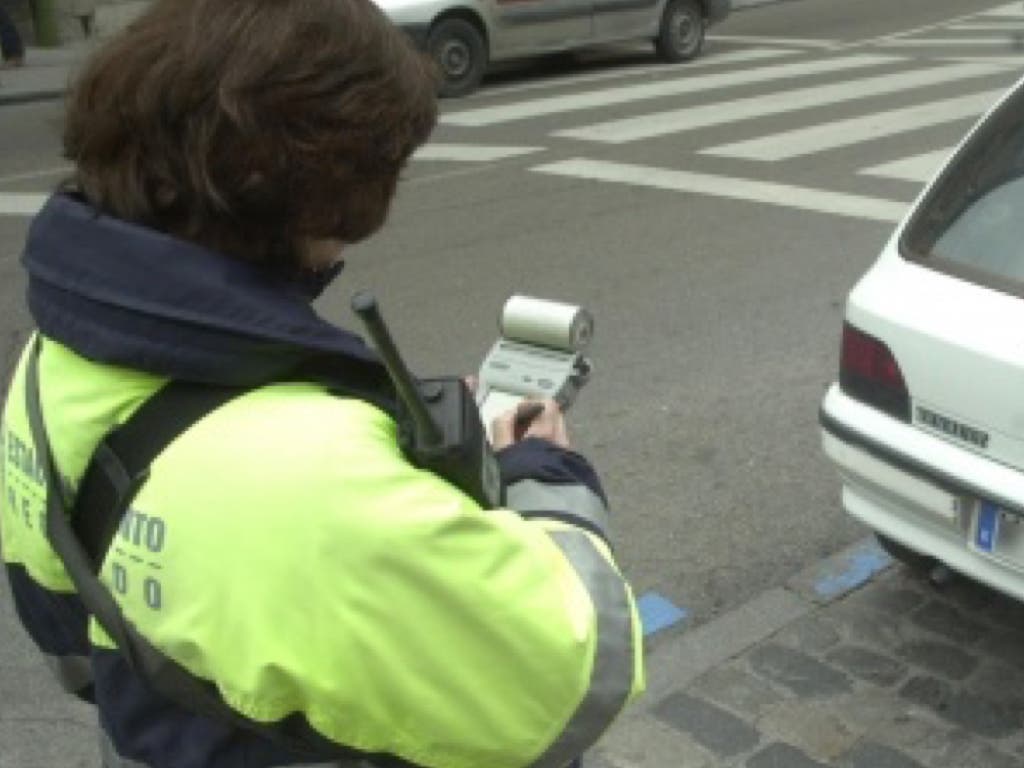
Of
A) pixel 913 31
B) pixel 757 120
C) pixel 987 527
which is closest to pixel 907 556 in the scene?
pixel 987 527

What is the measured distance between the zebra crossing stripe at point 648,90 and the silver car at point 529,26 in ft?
1.74

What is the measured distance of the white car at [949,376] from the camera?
2926 millimetres

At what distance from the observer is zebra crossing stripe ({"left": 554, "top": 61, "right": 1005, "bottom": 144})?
10.1 m

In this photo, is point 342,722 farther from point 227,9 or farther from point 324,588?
point 227,9

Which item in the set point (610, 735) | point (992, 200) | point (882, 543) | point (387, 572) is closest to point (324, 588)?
point (387, 572)

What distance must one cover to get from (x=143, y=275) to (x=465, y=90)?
36.3 feet

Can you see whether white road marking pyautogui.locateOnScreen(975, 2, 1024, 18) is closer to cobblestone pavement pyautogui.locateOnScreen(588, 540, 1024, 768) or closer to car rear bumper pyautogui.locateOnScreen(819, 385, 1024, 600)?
cobblestone pavement pyautogui.locateOnScreen(588, 540, 1024, 768)

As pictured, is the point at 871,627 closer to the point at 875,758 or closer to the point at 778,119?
the point at 875,758

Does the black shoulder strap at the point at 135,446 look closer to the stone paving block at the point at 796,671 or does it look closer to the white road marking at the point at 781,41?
the stone paving block at the point at 796,671

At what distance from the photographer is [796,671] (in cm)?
339

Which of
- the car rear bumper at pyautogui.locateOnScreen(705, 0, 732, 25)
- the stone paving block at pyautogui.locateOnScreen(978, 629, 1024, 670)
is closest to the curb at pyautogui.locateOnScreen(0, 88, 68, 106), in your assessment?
the car rear bumper at pyautogui.locateOnScreen(705, 0, 732, 25)

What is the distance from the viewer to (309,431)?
1124 millimetres

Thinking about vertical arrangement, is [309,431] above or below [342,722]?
above

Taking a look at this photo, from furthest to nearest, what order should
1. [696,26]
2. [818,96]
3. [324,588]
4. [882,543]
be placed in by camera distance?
[696,26] < [818,96] < [882,543] < [324,588]
